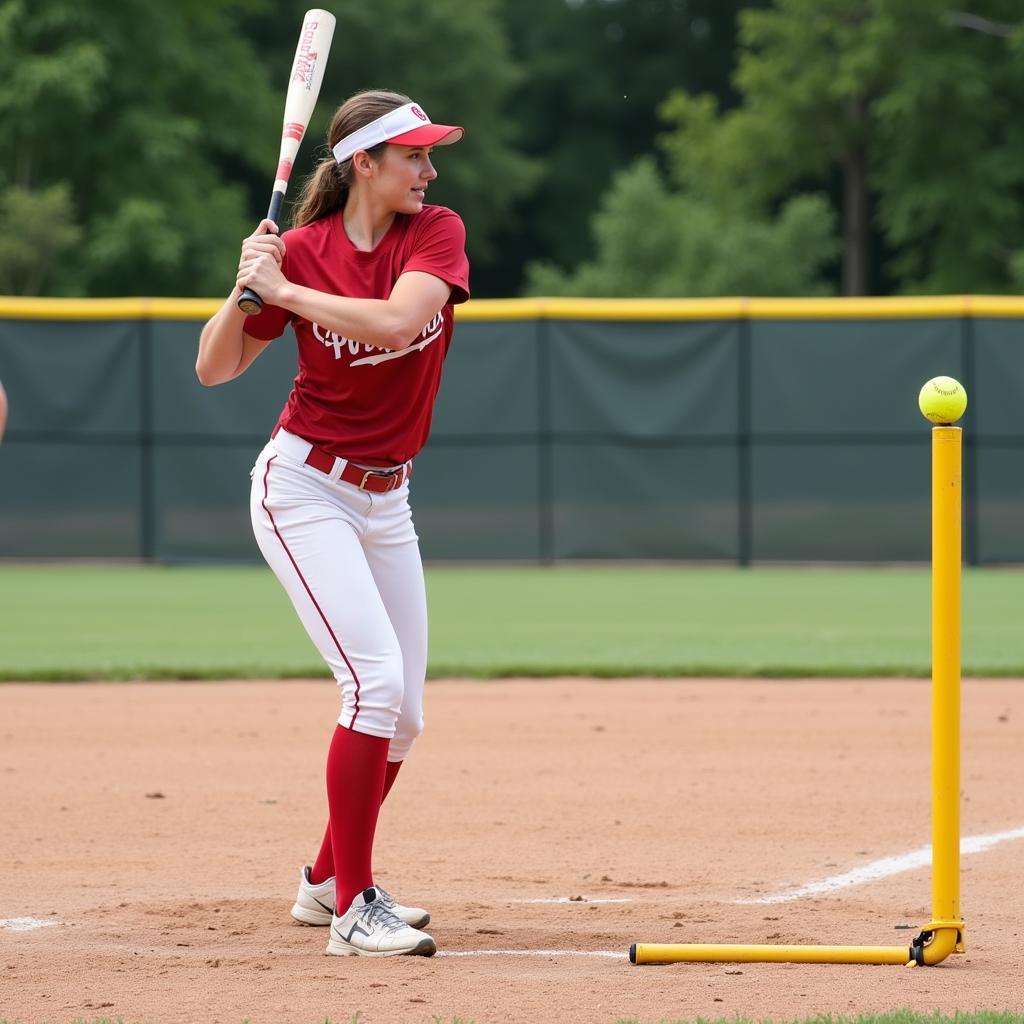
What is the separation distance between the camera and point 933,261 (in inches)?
1211

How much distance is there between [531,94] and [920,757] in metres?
37.4

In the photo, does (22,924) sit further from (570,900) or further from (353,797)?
(570,900)

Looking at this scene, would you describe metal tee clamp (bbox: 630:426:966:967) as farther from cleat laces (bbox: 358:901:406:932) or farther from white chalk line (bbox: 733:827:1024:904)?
cleat laces (bbox: 358:901:406:932)

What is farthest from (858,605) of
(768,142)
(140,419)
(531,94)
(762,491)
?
(531,94)

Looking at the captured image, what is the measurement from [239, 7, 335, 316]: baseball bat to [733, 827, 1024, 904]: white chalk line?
229cm

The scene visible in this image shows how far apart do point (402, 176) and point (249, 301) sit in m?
0.48

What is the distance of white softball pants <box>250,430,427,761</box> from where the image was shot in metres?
4.00

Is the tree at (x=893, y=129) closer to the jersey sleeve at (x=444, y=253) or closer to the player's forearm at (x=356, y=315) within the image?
the jersey sleeve at (x=444, y=253)

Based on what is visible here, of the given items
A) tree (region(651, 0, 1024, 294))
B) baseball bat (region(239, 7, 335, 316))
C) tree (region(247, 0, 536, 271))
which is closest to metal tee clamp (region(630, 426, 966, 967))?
baseball bat (region(239, 7, 335, 316))

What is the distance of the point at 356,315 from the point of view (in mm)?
→ 3820

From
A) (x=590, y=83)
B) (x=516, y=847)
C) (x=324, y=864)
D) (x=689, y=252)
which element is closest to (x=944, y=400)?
(x=324, y=864)

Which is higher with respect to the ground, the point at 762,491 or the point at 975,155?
the point at 975,155

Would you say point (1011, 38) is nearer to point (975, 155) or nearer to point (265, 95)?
point (975, 155)

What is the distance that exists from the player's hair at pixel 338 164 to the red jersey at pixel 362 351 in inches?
3.5
